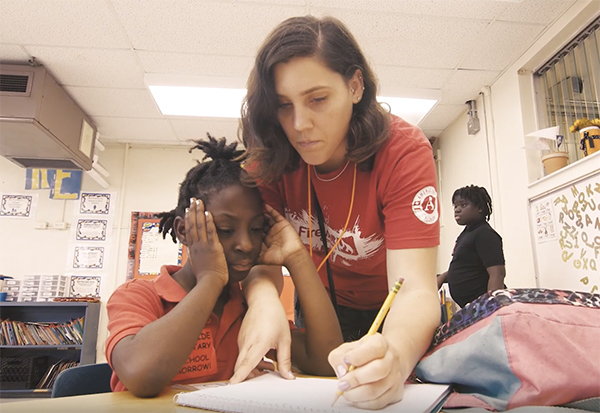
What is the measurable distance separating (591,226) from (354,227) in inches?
69.3

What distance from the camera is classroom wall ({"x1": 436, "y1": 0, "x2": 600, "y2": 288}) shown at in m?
2.52

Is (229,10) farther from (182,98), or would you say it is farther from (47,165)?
(47,165)

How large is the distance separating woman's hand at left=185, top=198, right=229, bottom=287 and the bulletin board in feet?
11.5

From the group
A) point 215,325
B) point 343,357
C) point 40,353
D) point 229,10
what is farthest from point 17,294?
point 343,357

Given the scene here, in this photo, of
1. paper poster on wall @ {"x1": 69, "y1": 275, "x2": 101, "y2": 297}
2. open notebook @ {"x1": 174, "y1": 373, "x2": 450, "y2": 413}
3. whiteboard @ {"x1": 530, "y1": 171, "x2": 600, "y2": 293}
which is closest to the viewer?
open notebook @ {"x1": 174, "y1": 373, "x2": 450, "y2": 413}

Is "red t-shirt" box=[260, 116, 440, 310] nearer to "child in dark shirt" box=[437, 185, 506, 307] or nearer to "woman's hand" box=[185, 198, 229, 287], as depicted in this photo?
"woman's hand" box=[185, 198, 229, 287]

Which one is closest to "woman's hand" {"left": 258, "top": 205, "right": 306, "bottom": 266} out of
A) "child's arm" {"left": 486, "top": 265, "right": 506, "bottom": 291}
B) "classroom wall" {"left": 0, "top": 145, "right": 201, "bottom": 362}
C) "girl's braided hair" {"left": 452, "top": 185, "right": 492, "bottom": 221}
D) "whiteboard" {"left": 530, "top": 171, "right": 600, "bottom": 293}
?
"child's arm" {"left": 486, "top": 265, "right": 506, "bottom": 291}

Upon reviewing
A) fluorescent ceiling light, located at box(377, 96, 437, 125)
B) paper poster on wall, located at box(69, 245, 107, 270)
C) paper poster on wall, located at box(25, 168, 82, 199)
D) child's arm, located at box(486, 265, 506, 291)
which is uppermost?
fluorescent ceiling light, located at box(377, 96, 437, 125)

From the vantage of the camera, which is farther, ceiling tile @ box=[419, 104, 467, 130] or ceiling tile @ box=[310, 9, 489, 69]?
ceiling tile @ box=[419, 104, 467, 130]

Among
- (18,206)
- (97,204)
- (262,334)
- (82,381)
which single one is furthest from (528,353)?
(18,206)

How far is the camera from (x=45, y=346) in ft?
11.9

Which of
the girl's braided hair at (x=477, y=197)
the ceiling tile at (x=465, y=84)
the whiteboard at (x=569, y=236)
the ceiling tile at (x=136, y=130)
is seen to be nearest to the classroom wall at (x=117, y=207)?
the ceiling tile at (x=136, y=130)

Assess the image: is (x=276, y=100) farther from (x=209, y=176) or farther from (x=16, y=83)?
(x=16, y=83)

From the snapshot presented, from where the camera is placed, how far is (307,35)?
0.94m
